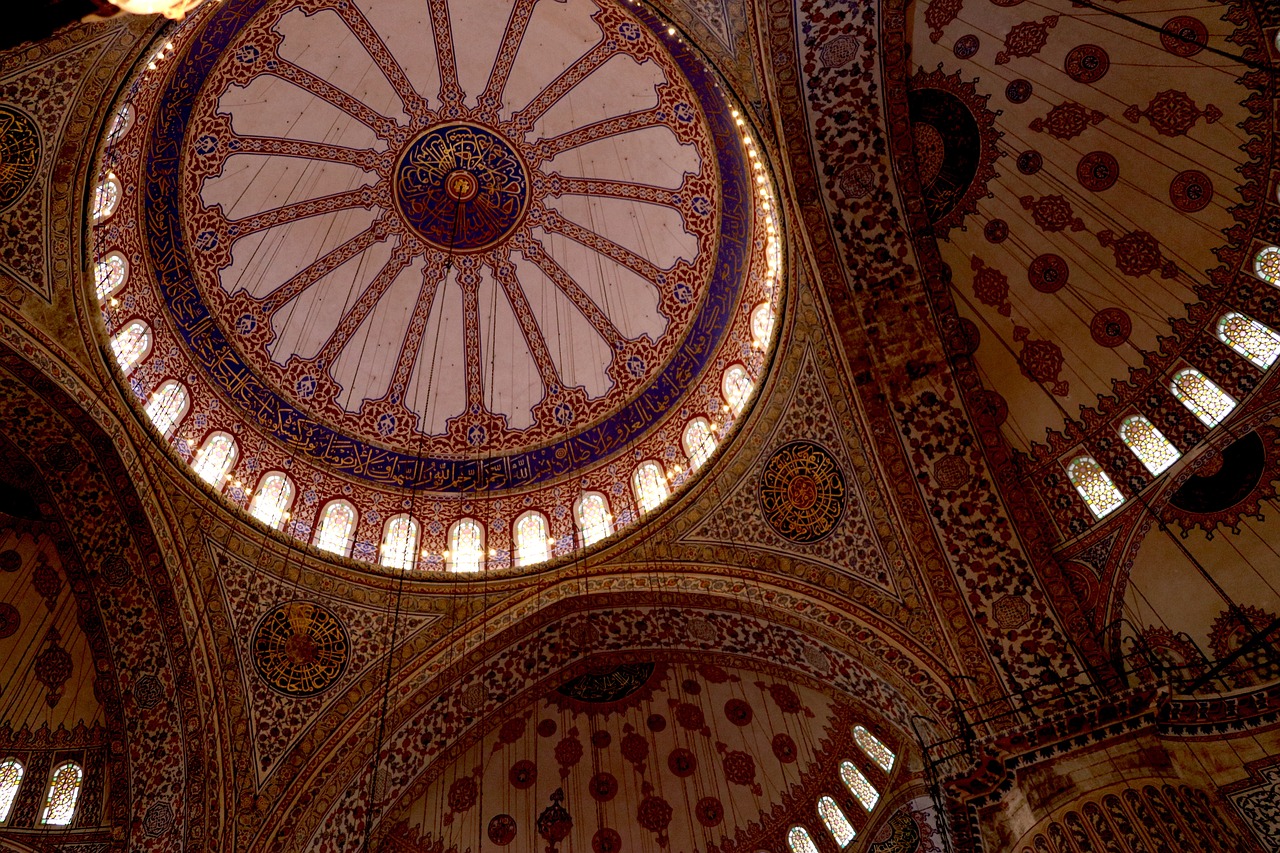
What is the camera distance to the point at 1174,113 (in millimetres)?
6582

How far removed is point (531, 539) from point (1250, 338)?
22.5 ft

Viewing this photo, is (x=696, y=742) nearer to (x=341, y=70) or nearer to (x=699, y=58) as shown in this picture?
(x=699, y=58)

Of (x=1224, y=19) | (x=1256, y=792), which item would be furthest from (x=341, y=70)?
(x=1256, y=792)

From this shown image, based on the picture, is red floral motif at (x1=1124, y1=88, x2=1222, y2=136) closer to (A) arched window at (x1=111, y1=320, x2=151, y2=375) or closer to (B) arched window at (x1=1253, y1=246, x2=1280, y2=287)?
(B) arched window at (x1=1253, y1=246, x2=1280, y2=287)

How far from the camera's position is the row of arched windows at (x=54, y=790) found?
7645 millimetres

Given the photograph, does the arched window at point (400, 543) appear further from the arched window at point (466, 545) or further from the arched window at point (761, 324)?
the arched window at point (761, 324)

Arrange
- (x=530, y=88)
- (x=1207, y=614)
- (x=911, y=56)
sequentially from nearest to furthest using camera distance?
(x=1207, y=614) < (x=911, y=56) < (x=530, y=88)

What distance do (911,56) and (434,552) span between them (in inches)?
266

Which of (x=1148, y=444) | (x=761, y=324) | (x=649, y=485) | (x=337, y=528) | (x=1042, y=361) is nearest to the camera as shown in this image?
(x=1148, y=444)

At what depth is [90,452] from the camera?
7.55 m

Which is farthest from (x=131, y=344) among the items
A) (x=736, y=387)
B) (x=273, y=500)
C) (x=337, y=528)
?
(x=736, y=387)

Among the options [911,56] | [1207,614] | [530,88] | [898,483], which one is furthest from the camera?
[530,88]

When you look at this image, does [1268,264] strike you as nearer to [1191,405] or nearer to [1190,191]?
[1190,191]

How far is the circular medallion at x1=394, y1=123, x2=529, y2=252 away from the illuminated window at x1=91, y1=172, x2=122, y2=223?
325cm
